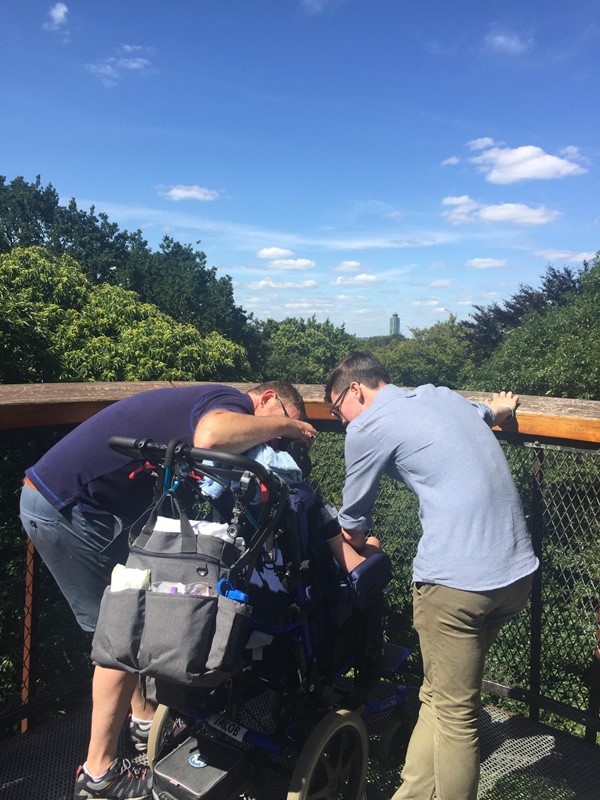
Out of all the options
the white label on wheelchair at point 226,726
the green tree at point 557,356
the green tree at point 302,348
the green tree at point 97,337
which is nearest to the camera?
the white label on wheelchair at point 226,726

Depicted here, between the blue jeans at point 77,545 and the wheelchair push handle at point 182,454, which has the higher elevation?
the wheelchair push handle at point 182,454

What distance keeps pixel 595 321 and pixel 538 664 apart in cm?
2228

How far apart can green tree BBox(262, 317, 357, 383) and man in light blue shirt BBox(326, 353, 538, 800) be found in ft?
135

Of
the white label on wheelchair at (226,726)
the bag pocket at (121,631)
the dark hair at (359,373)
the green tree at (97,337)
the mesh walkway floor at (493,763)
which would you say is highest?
the green tree at (97,337)

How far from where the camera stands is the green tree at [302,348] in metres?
48.4

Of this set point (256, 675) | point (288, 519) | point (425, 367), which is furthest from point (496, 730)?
point (425, 367)

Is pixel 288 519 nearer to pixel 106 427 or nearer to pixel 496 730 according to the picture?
pixel 106 427

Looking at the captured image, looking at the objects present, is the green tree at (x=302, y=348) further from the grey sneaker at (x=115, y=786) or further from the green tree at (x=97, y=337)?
the grey sneaker at (x=115, y=786)

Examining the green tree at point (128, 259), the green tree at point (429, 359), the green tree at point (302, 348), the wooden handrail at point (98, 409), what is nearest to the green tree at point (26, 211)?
the green tree at point (128, 259)

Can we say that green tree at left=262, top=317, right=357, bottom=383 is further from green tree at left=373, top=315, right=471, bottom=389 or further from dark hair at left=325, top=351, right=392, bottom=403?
dark hair at left=325, top=351, right=392, bottom=403

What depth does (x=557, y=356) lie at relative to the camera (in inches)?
691

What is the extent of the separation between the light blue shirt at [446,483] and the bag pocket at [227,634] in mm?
601

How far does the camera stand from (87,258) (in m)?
39.1

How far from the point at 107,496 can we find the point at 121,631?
558 millimetres
